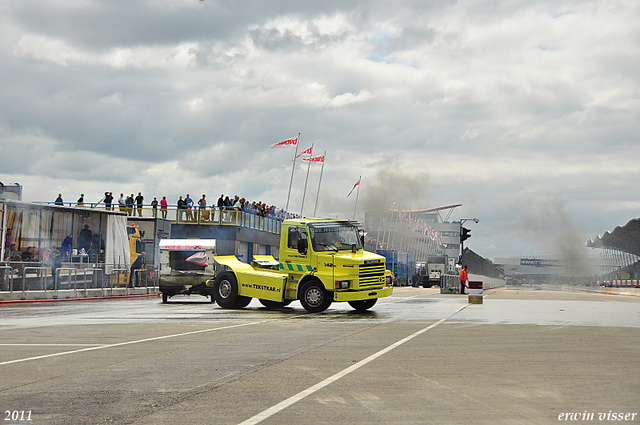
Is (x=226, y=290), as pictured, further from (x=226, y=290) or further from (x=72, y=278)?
(x=72, y=278)

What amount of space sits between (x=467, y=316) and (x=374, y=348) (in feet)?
29.2

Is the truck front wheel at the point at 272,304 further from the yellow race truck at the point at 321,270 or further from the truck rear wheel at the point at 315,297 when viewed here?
the truck rear wheel at the point at 315,297

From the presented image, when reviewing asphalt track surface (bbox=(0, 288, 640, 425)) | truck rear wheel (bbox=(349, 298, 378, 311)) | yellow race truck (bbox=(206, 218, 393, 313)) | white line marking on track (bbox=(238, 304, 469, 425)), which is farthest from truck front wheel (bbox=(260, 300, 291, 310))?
white line marking on track (bbox=(238, 304, 469, 425))

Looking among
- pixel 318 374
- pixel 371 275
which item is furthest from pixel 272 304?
pixel 318 374

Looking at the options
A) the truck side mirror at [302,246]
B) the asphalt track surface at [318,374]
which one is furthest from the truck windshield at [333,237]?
the asphalt track surface at [318,374]

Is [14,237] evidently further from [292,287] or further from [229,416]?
[229,416]

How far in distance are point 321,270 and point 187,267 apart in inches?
346

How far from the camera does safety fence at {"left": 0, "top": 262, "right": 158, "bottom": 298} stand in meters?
25.0

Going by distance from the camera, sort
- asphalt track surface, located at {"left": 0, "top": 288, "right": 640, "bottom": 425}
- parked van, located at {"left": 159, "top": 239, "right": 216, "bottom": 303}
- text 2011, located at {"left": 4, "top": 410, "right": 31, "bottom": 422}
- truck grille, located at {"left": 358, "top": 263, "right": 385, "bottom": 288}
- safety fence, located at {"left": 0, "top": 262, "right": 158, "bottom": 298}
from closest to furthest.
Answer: text 2011, located at {"left": 4, "top": 410, "right": 31, "bottom": 422} < asphalt track surface, located at {"left": 0, "top": 288, "right": 640, "bottom": 425} < truck grille, located at {"left": 358, "top": 263, "right": 385, "bottom": 288} < safety fence, located at {"left": 0, "top": 262, "right": 158, "bottom": 298} < parked van, located at {"left": 159, "top": 239, "right": 216, "bottom": 303}

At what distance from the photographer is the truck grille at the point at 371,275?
802 inches

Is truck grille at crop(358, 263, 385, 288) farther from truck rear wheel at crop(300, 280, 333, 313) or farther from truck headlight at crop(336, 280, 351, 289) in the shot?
truck rear wheel at crop(300, 280, 333, 313)

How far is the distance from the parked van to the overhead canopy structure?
2424 inches

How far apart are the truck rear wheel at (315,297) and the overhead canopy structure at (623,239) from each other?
6428 centimetres

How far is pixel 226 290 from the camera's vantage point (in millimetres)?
22734
